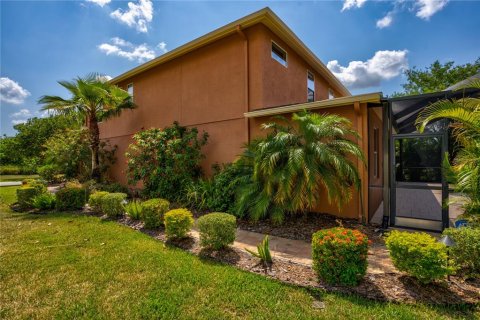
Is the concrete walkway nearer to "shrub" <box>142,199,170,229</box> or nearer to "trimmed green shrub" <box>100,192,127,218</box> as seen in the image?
"shrub" <box>142,199,170,229</box>

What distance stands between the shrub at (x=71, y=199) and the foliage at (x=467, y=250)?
995 centimetres

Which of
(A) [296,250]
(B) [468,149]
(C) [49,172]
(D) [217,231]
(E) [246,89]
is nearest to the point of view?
(B) [468,149]

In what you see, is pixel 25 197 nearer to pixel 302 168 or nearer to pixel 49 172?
pixel 49 172

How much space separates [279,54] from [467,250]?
25.5ft

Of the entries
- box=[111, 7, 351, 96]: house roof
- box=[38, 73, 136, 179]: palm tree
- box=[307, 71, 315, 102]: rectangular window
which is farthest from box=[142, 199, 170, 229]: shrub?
box=[307, 71, 315, 102]: rectangular window

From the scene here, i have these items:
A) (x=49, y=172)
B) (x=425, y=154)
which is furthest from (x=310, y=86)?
(x=49, y=172)

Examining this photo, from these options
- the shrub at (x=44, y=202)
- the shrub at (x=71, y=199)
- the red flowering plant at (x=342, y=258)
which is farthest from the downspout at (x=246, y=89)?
the shrub at (x=44, y=202)

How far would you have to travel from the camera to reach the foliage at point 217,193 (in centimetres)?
671

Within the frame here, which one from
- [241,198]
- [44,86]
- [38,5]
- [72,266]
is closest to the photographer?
[72,266]

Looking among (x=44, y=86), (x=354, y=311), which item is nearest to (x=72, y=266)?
(x=354, y=311)

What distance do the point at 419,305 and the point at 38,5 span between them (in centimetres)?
1273

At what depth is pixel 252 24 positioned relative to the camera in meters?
7.36

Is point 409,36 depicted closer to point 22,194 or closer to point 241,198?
point 241,198

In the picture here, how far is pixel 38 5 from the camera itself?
7.76 metres
